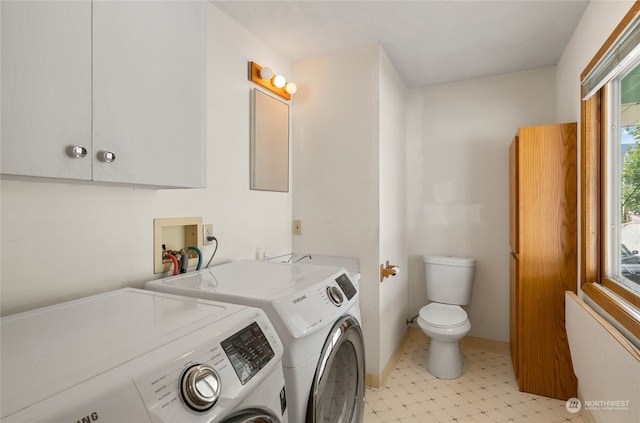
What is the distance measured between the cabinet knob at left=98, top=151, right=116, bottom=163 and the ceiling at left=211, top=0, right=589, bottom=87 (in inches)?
48.3

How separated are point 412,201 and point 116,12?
2593 mm

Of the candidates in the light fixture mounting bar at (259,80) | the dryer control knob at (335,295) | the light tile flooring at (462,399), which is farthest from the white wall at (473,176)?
the dryer control knob at (335,295)

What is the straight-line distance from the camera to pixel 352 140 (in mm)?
2295

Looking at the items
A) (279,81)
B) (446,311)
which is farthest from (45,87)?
(446,311)

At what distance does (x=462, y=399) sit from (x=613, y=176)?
5.03 ft

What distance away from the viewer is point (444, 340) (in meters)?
2.31

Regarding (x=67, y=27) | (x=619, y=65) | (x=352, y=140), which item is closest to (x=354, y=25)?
(x=352, y=140)

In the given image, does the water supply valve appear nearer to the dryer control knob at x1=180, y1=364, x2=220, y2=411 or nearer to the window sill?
the window sill

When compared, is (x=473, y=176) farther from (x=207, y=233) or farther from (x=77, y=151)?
(x=77, y=151)

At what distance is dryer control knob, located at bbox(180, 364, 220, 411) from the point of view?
2.14ft

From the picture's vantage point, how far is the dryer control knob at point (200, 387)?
0.65m

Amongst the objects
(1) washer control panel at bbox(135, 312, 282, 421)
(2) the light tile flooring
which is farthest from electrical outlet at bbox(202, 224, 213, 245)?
(2) the light tile flooring

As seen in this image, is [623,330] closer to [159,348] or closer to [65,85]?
[159,348]

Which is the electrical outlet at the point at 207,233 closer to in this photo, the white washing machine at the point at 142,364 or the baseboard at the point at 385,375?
the white washing machine at the point at 142,364
